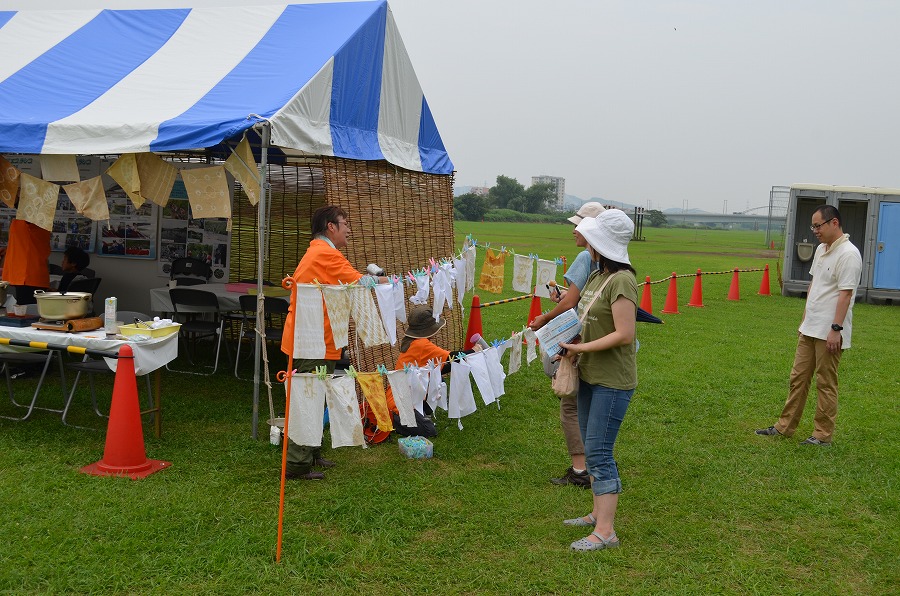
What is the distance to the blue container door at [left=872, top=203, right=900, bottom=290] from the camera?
16844mm

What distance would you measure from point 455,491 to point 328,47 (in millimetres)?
3730

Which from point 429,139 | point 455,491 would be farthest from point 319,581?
point 429,139

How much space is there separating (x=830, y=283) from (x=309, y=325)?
3.88 m

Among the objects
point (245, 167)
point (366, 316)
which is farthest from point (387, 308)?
point (245, 167)

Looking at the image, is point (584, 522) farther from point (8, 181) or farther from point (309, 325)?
point (8, 181)

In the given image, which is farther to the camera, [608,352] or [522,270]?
[522,270]

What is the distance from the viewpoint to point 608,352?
4.12 meters

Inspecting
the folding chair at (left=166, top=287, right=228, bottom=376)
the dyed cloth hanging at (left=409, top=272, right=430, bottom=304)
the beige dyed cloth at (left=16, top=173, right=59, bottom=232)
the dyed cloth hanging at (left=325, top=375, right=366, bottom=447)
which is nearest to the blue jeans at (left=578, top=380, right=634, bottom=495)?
the dyed cloth hanging at (left=325, top=375, right=366, bottom=447)

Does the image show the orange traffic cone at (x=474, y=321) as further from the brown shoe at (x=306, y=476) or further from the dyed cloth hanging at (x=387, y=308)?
the brown shoe at (x=306, y=476)

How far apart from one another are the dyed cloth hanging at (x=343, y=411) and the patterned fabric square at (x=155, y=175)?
2.69 m

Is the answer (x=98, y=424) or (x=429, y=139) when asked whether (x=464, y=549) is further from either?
(x=429, y=139)

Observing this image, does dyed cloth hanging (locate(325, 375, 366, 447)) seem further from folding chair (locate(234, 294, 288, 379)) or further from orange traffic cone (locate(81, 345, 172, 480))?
folding chair (locate(234, 294, 288, 379))

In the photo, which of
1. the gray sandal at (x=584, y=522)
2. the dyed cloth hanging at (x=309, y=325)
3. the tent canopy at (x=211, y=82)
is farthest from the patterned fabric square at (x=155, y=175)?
the gray sandal at (x=584, y=522)

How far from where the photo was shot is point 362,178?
671 cm
